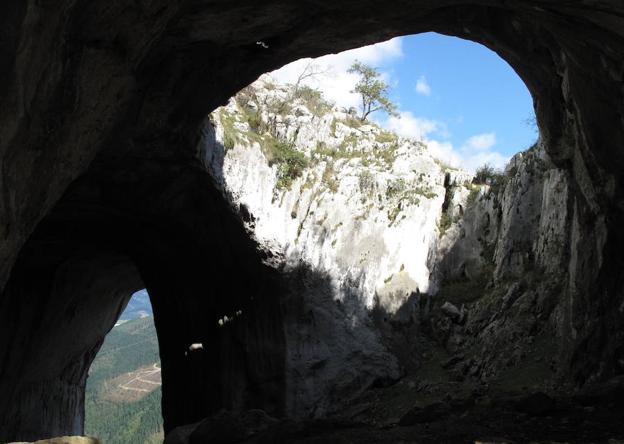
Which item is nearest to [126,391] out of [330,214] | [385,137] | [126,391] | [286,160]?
[126,391]

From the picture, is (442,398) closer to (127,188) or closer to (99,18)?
(127,188)

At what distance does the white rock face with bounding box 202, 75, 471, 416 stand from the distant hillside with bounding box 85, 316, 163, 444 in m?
83.5

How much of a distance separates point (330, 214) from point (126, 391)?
468ft

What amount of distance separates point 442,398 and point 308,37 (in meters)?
10.0

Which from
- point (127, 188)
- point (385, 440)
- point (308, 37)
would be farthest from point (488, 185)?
point (385, 440)

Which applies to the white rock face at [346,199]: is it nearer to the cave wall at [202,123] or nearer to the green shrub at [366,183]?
the green shrub at [366,183]

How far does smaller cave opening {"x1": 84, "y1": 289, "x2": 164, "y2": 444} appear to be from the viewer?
108 meters

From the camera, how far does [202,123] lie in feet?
49.4

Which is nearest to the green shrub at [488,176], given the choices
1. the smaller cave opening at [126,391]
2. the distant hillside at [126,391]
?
the smaller cave opening at [126,391]

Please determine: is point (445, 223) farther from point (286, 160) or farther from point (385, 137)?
point (286, 160)

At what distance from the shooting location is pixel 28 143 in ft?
24.9

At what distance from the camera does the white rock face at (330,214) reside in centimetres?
1741

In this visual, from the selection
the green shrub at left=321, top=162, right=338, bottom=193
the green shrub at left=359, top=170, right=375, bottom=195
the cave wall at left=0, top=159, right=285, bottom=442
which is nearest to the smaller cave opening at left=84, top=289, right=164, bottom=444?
the cave wall at left=0, top=159, right=285, bottom=442

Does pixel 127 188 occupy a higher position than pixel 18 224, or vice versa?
pixel 127 188
